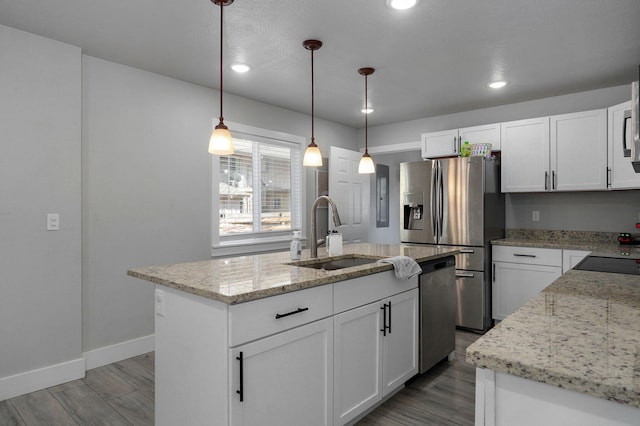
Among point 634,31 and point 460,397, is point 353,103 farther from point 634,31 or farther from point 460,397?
point 460,397

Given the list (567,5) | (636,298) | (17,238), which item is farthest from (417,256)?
(17,238)

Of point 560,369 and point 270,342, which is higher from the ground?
point 560,369

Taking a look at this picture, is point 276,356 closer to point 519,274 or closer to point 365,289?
point 365,289

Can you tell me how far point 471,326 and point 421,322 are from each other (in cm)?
153

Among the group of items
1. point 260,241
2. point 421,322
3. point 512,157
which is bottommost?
point 421,322

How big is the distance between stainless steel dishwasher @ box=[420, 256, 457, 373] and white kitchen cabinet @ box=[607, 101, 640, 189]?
1753 millimetres

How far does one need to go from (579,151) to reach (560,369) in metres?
3.54

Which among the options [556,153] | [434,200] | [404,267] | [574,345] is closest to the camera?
[574,345]

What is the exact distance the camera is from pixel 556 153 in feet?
12.2

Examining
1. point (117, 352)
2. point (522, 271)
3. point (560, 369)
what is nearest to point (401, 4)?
point (560, 369)

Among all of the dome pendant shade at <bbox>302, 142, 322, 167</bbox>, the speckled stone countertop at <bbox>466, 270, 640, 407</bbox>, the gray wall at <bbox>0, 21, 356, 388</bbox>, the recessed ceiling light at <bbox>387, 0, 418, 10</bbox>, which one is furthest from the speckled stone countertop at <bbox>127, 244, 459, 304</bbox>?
the recessed ceiling light at <bbox>387, 0, 418, 10</bbox>

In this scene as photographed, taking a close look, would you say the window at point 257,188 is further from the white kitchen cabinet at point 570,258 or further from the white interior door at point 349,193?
the white kitchen cabinet at point 570,258

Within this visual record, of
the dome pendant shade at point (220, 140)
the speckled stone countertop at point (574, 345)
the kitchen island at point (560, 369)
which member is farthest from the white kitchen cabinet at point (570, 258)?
the dome pendant shade at point (220, 140)

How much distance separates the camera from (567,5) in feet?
7.25
